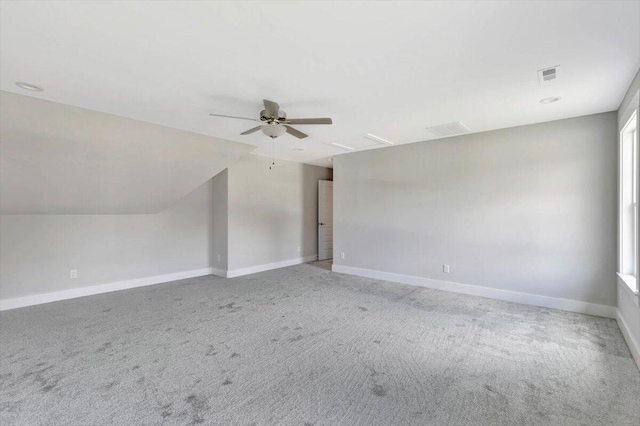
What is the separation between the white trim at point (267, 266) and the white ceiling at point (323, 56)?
3.34m

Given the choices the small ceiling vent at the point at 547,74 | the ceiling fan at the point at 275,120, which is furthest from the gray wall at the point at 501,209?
the ceiling fan at the point at 275,120

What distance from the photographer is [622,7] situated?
5.81ft

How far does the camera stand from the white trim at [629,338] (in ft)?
8.48

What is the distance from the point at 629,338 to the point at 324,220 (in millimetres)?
5994

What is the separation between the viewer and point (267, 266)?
6.61 meters

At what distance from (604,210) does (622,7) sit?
2875 mm

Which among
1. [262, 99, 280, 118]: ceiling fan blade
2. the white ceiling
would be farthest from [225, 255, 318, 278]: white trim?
[262, 99, 280, 118]: ceiling fan blade

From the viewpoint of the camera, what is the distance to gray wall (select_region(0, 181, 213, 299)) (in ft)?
13.7

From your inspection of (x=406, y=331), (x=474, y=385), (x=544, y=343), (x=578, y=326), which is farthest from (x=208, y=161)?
(x=578, y=326)

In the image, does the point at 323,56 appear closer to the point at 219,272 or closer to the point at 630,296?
the point at 630,296

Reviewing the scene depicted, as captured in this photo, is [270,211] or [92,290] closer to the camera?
[92,290]

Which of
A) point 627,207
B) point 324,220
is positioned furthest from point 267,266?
point 627,207

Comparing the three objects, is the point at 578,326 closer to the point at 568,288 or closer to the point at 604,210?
the point at 568,288

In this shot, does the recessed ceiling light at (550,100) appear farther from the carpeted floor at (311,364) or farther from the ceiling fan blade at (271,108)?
the ceiling fan blade at (271,108)
